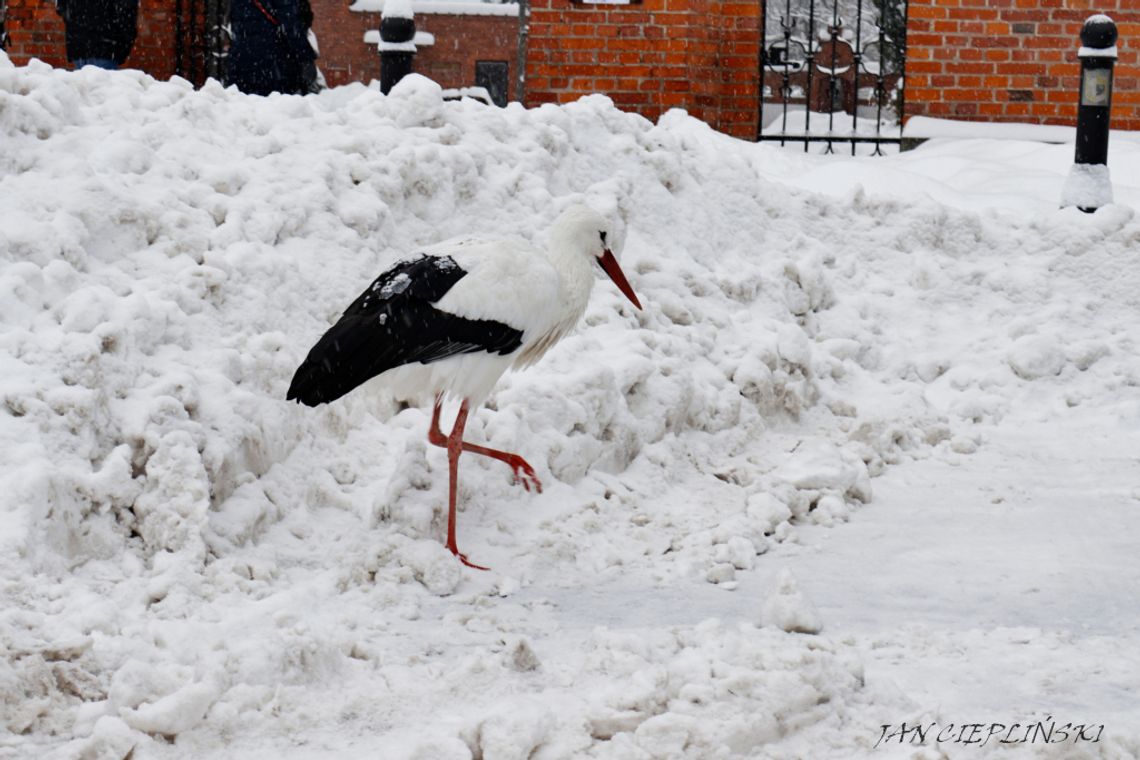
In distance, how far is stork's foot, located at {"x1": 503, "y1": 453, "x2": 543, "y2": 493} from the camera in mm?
5316

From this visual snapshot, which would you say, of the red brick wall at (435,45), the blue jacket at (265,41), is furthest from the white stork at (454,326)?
the red brick wall at (435,45)

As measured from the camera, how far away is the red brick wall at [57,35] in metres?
11.4

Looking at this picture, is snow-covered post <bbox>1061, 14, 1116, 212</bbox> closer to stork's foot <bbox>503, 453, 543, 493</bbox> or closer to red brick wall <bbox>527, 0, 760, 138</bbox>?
red brick wall <bbox>527, 0, 760, 138</bbox>

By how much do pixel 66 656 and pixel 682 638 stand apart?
1.67 metres

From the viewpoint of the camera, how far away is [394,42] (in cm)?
859

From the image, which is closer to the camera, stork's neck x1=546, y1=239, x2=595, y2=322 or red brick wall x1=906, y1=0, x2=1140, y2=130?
stork's neck x1=546, y1=239, x2=595, y2=322

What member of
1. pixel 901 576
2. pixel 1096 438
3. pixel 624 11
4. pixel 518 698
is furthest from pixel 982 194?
pixel 518 698

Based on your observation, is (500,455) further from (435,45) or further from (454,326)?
(435,45)

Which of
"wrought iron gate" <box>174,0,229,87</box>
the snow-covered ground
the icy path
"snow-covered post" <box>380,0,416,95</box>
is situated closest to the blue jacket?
"wrought iron gate" <box>174,0,229,87</box>

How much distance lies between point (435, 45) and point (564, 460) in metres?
22.0

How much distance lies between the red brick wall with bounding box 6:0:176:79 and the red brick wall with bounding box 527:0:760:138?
11.1ft

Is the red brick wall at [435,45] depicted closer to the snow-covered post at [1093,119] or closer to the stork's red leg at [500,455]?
the snow-covered post at [1093,119]

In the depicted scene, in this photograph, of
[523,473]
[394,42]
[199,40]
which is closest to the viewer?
[523,473]

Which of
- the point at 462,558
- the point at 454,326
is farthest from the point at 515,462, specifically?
the point at 454,326
